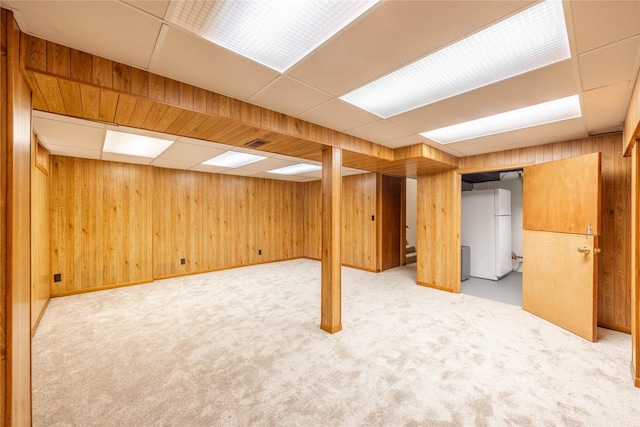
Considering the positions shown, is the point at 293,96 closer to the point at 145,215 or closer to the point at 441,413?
the point at 441,413

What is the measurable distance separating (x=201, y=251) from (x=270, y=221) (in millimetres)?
1914

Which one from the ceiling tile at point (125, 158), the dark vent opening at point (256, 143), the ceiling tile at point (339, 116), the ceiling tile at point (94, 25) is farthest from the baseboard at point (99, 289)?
the ceiling tile at point (339, 116)

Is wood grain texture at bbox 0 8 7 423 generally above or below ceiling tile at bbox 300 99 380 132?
below

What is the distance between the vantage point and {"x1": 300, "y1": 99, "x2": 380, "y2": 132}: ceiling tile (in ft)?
7.63

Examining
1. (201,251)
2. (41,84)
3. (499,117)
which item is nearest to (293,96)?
(41,84)

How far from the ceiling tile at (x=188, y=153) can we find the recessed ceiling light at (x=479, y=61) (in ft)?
8.16

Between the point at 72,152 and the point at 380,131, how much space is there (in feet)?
15.1

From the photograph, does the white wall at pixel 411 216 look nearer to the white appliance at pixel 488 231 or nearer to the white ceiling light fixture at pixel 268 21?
the white appliance at pixel 488 231

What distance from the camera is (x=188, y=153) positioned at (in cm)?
406

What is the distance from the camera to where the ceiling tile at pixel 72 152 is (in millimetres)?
3715

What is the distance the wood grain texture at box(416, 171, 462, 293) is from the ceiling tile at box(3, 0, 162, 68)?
14.5 feet

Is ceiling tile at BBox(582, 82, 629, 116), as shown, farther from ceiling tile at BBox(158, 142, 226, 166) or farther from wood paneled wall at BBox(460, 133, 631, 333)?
ceiling tile at BBox(158, 142, 226, 166)

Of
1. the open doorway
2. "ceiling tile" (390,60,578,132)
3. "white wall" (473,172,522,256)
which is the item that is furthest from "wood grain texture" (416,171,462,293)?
"white wall" (473,172,522,256)

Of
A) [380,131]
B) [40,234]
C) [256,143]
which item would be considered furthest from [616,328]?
[40,234]
